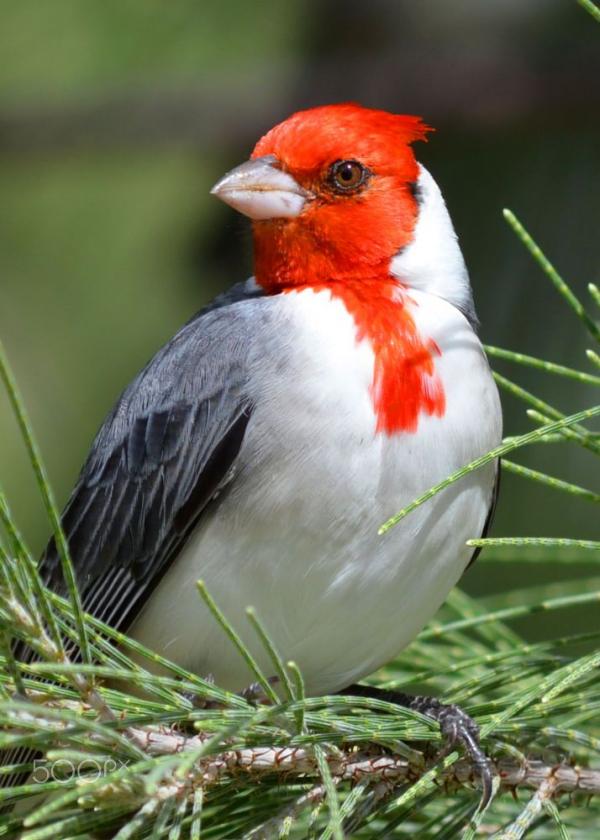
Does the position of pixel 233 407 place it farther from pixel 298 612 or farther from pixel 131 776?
pixel 131 776

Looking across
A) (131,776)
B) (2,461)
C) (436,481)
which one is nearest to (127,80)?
(2,461)

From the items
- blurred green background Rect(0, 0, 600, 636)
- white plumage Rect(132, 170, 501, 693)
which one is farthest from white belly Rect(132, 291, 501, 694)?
blurred green background Rect(0, 0, 600, 636)

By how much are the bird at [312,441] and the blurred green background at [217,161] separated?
1.50 ft

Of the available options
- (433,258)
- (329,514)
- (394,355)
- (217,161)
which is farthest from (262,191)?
(217,161)

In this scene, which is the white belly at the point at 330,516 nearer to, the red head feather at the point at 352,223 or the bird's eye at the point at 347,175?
the red head feather at the point at 352,223

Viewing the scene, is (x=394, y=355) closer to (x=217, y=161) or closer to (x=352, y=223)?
(x=352, y=223)

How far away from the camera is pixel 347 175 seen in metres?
3.47

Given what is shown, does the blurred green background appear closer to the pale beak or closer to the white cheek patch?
the pale beak

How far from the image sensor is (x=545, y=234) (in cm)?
434

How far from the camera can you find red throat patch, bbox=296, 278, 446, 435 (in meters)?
2.95

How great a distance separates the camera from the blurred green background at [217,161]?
171 inches

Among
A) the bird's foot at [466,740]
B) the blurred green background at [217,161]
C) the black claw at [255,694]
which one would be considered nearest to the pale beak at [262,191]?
the blurred green background at [217,161]

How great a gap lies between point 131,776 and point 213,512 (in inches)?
48.2

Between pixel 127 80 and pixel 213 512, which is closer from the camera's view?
pixel 213 512
